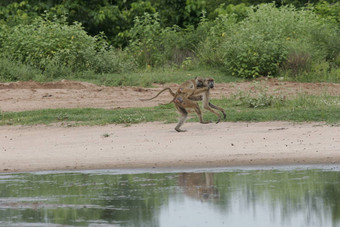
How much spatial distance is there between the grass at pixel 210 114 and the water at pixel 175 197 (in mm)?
3618

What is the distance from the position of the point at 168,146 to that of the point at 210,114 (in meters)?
3.16

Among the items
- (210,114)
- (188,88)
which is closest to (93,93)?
(210,114)

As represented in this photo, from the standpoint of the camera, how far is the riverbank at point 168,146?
11133 millimetres

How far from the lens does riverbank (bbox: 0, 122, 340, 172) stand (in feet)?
36.5

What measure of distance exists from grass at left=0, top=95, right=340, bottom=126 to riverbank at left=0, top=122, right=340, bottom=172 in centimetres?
39

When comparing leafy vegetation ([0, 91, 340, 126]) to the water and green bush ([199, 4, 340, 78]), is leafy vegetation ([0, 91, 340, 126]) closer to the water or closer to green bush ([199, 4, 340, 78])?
the water

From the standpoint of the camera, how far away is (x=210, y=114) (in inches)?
595

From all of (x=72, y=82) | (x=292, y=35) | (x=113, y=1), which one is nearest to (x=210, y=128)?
(x=72, y=82)

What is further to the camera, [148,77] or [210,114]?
[148,77]

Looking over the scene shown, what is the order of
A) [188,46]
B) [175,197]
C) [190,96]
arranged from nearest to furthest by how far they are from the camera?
[175,197] < [190,96] < [188,46]

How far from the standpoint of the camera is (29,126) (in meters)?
14.8

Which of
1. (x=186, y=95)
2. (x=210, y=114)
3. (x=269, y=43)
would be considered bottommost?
(x=210, y=114)

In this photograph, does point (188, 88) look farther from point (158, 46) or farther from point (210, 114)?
point (158, 46)

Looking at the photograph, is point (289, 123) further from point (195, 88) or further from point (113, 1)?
point (113, 1)
